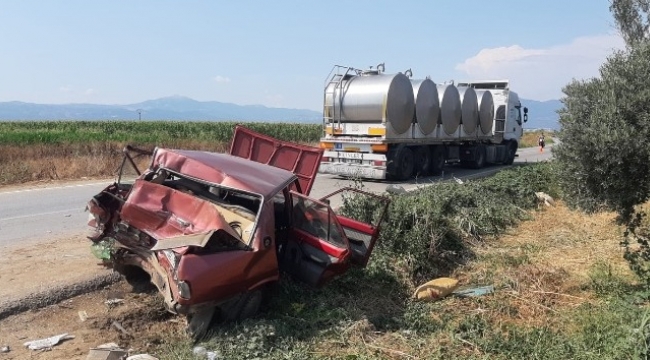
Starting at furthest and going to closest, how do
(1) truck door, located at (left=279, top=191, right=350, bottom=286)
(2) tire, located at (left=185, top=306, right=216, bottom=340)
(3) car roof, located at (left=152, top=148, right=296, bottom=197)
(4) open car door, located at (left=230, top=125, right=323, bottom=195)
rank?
(4) open car door, located at (left=230, top=125, right=323, bottom=195) → (1) truck door, located at (left=279, top=191, right=350, bottom=286) → (3) car roof, located at (left=152, top=148, right=296, bottom=197) → (2) tire, located at (left=185, top=306, right=216, bottom=340)

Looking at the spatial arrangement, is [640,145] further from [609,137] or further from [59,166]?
[59,166]

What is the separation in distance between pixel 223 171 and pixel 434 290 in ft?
9.01

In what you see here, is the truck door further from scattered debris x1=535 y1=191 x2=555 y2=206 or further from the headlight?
scattered debris x1=535 y1=191 x2=555 y2=206

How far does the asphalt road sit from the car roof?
11.1 ft

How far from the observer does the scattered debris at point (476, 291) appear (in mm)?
6387

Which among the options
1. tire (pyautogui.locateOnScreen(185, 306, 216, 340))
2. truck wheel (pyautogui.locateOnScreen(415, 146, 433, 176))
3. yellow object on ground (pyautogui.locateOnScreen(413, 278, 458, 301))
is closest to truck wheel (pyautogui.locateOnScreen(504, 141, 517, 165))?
truck wheel (pyautogui.locateOnScreen(415, 146, 433, 176))

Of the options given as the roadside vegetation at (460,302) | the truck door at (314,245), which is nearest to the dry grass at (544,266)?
the roadside vegetation at (460,302)

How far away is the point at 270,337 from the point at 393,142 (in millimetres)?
11428

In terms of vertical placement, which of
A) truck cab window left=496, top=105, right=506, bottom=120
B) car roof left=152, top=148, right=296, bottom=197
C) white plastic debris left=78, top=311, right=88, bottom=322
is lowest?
white plastic debris left=78, top=311, right=88, bottom=322

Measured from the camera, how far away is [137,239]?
525cm

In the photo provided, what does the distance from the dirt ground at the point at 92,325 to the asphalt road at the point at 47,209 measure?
2.55 meters

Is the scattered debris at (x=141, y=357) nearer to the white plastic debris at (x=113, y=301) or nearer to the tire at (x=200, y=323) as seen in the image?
the tire at (x=200, y=323)

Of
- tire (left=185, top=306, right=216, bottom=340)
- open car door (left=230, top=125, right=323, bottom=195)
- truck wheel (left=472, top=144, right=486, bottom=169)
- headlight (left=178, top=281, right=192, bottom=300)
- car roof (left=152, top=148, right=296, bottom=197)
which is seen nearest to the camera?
headlight (left=178, top=281, right=192, bottom=300)

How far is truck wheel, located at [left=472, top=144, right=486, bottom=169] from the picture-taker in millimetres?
21328
